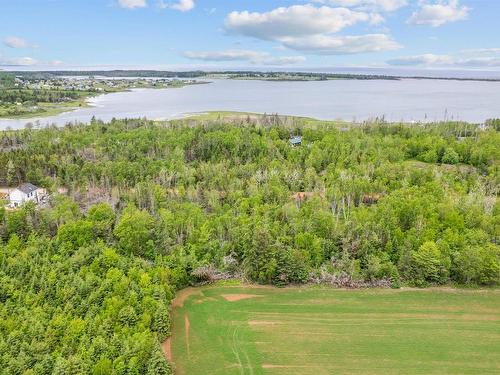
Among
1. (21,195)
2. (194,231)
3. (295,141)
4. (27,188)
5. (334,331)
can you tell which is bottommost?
(334,331)

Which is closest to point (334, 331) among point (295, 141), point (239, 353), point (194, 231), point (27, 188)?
point (239, 353)

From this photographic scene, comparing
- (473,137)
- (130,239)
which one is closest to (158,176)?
(130,239)

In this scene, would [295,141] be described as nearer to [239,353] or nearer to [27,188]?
[27,188]

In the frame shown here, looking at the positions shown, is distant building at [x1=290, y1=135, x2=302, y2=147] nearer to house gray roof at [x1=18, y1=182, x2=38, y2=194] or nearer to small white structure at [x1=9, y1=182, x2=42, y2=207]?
house gray roof at [x1=18, y1=182, x2=38, y2=194]

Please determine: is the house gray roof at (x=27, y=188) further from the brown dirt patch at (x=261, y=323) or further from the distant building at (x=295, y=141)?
the distant building at (x=295, y=141)

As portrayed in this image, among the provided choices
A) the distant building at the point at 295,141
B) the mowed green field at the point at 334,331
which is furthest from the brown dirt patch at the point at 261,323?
the distant building at the point at 295,141

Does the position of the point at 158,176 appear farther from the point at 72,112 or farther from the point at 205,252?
the point at 72,112

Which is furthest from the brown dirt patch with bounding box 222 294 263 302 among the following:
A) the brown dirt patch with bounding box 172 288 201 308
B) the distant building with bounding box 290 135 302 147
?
the distant building with bounding box 290 135 302 147
